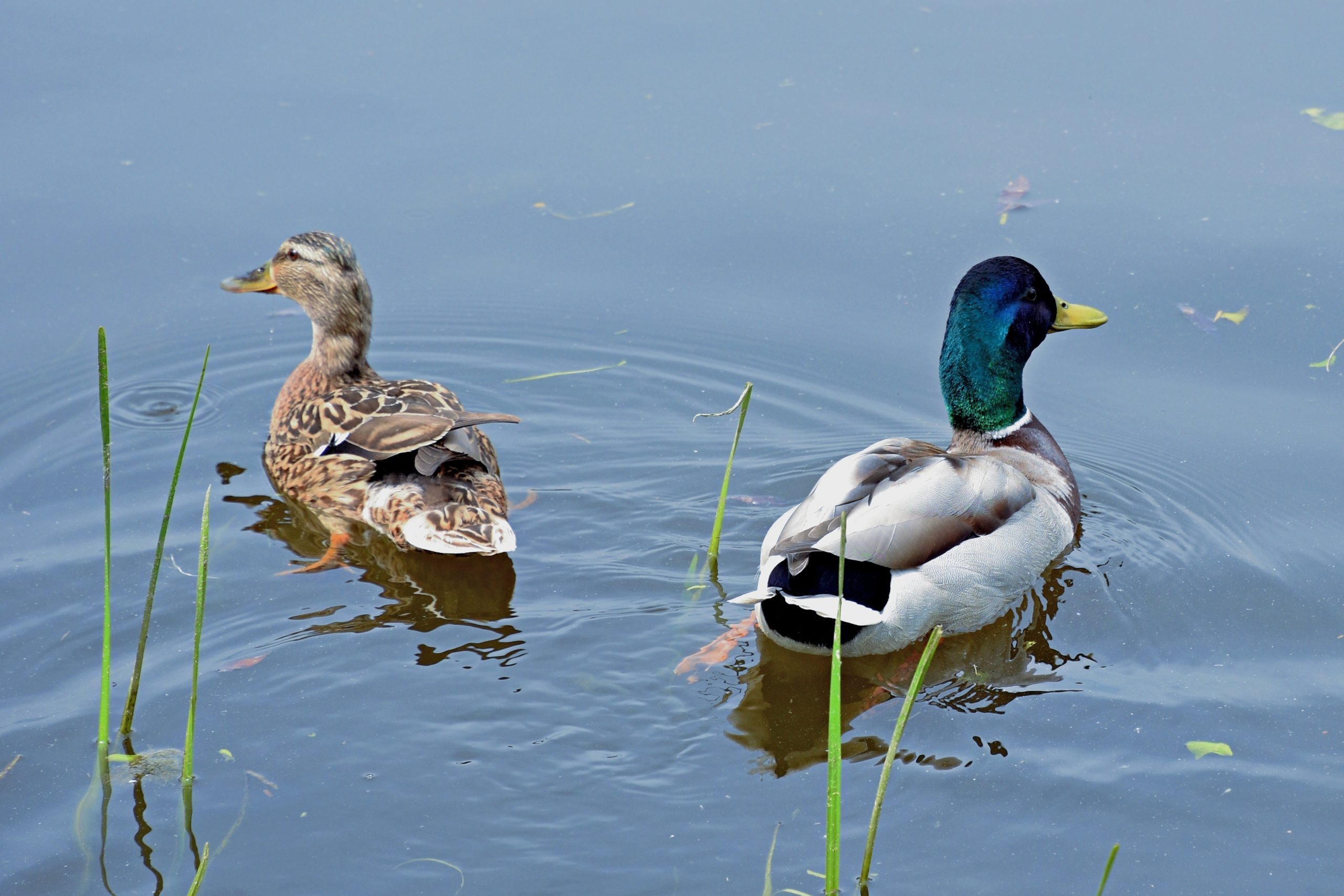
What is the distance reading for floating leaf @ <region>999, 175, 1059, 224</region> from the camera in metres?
8.40

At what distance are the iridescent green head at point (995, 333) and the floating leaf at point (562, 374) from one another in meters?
1.85

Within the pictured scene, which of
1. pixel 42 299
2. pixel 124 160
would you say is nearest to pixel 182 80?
pixel 124 160

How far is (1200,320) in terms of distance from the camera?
768 centimetres

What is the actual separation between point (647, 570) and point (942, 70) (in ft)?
16.8

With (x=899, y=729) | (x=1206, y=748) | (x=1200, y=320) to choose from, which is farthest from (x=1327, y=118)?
(x=899, y=729)

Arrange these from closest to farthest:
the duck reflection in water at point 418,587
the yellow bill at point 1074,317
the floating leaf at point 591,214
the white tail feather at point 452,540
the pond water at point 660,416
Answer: the pond water at point 660,416 → the duck reflection in water at point 418,587 → the white tail feather at point 452,540 → the yellow bill at point 1074,317 → the floating leaf at point 591,214

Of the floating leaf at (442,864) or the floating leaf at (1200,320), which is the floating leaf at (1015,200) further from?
the floating leaf at (442,864)

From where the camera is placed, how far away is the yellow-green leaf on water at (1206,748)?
4.83 m

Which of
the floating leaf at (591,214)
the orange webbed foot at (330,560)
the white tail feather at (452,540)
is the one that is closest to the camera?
the white tail feather at (452,540)

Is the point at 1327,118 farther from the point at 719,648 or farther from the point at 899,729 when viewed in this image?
the point at 899,729

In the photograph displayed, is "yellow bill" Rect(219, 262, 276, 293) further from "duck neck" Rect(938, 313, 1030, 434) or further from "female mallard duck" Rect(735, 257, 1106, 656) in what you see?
"duck neck" Rect(938, 313, 1030, 434)

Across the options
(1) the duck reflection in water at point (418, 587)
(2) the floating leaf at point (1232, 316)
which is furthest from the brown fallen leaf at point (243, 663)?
(2) the floating leaf at point (1232, 316)

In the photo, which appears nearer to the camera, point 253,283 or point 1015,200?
point 253,283

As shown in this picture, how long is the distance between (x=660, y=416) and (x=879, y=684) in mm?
2393
